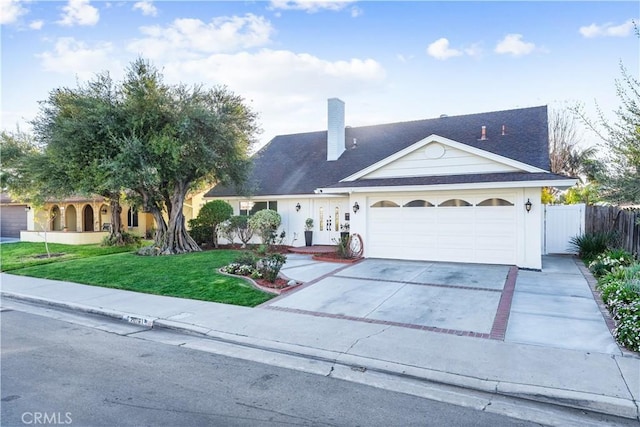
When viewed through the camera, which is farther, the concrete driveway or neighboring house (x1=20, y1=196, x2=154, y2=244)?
neighboring house (x1=20, y1=196, x2=154, y2=244)

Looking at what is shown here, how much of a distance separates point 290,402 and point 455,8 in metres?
12.2

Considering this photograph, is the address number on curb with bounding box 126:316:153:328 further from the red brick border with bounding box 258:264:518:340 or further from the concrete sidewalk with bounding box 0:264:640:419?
the red brick border with bounding box 258:264:518:340

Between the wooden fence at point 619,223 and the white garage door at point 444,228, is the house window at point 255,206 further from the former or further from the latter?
the wooden fence at point 619,223

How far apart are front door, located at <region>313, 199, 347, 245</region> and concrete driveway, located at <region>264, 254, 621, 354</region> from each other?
485cm

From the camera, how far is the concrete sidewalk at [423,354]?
4.41m

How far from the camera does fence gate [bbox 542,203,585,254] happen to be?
14.2 metres

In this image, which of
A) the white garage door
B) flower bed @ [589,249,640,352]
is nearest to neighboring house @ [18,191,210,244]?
the white garage door

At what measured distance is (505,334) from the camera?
20.5 ft

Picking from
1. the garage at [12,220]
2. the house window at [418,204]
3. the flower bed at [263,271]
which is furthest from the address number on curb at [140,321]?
the garage at [12,220]

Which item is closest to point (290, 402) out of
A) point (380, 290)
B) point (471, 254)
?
point (380, 290)

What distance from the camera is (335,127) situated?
19.1m

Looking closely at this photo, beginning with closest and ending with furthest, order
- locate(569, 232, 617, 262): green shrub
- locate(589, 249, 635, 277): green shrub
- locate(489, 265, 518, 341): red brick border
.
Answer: locate(489, 265, 518, 341): red brick border < locate(589, 249, 635, 277): green shrub < locate(569, 232, 617, 262): green shrub
